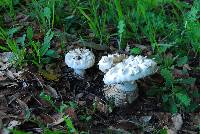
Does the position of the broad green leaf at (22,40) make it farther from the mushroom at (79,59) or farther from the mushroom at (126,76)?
the mushroom at (126,76)

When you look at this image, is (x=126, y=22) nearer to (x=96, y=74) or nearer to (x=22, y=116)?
(x=96, y=74)

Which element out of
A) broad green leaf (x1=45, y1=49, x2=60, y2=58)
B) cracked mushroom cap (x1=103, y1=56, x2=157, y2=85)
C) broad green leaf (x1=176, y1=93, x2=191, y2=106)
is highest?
cracked mushroom cap (x1=103, y1=56, x2=157, y2=85)

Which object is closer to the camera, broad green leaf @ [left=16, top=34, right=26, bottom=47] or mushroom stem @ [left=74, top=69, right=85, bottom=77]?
mushroom stem @ [left=74, top=69, right=85, bottom=77]

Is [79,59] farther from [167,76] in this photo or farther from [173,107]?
[173,107]

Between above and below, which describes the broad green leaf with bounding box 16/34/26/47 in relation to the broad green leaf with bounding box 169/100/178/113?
above

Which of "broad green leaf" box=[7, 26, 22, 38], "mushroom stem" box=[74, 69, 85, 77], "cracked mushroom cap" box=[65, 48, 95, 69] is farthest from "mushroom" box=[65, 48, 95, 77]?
"broad green leaf" box=[7, 26, 22, 38]

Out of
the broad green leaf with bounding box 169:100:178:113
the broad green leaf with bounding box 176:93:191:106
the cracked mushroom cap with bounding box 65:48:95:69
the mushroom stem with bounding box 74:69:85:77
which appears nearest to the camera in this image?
the broad green leaf with bounding box 176:93:191:106

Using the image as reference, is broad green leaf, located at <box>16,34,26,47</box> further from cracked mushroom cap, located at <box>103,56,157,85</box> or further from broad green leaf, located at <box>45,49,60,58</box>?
cracked mushroom cap, located at <box>103,56,157,85</box>
